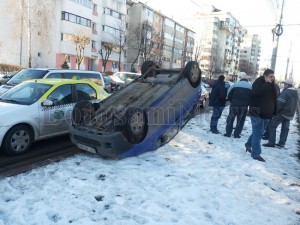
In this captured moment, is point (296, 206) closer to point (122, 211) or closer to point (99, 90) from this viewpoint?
point (122, 211)

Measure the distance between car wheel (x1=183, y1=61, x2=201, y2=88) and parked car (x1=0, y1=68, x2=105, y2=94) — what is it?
15.9 ft

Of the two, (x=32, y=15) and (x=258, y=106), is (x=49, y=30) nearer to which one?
(x=32, y=15)

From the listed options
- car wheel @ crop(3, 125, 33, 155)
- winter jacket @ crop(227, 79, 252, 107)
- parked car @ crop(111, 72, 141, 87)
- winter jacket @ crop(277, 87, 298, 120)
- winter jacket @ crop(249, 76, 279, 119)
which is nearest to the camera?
car wheel @ crop(3, 125, 33, 155)

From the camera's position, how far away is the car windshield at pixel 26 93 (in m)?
6.54

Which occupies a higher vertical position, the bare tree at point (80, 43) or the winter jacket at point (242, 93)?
the bare tree at point (80, 43)

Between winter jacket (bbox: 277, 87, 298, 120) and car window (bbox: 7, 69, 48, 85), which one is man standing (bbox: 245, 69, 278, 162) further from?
car window (bbox: 7, 69, 48, 85)

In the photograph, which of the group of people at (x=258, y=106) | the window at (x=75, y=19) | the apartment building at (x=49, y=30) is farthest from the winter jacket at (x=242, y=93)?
the window at (x=75, y=19)

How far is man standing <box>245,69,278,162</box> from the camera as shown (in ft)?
20.9

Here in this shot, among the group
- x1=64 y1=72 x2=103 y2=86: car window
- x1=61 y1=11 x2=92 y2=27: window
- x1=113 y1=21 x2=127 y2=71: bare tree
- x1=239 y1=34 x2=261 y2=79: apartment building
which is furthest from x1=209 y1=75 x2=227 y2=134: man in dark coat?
x1=239 y1=34 x2=261 y2=79: apartment building

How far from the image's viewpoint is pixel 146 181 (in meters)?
4.94

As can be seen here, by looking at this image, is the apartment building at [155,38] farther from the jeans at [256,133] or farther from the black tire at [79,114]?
the black tire at [79,114]

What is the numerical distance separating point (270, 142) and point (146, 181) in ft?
15.3

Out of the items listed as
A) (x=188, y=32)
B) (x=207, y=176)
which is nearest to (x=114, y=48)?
(x=188, y=32)

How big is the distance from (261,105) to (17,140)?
5.15 m
